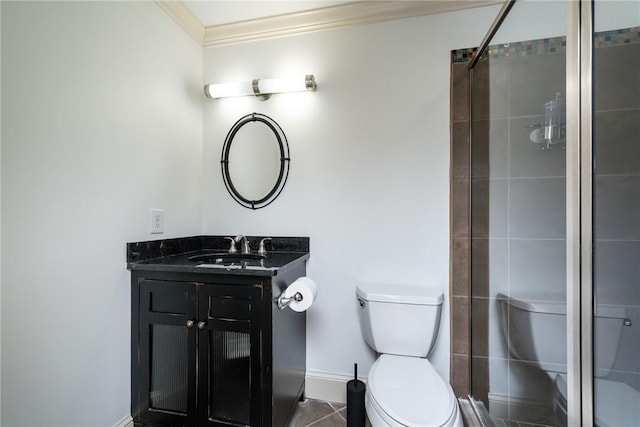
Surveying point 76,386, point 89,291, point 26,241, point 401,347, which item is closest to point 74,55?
point 26,241

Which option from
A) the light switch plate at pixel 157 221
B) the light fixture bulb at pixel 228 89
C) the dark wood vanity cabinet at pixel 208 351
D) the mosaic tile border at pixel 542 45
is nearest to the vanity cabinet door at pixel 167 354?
the dark wood vanity cabinet at pixel 208 351

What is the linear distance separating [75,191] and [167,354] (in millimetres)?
786

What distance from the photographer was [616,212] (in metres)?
1.00

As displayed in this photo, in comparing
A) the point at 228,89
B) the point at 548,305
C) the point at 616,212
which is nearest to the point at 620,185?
the point at 616,212

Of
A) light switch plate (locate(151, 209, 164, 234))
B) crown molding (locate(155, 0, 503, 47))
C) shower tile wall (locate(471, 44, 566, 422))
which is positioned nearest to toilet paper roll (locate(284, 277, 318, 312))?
light switch plate (locate(151, 209, 164, 234))

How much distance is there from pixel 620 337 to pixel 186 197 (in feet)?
6.85

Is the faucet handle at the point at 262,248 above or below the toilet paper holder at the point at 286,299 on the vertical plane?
above

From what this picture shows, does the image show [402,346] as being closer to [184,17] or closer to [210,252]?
[210,252]

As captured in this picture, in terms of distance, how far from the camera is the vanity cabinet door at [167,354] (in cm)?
123

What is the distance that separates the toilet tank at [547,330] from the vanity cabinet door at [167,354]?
145 cm

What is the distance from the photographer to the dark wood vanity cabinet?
117 cm

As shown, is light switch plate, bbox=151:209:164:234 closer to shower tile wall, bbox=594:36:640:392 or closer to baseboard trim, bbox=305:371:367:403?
baseboard trim, bbox=305:371:367:403

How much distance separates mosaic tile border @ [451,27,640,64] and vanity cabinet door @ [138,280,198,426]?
5.61 feet

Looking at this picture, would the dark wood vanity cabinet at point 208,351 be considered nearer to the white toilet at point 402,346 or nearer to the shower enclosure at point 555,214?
the white toilet at point 402,346
